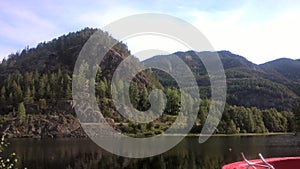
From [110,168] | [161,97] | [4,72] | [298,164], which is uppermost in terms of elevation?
[4,72]

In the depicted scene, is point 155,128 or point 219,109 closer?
point 155,128

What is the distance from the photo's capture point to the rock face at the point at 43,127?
120 m

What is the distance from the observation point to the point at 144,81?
607 ft

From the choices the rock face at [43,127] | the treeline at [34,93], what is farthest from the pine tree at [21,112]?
the treeline at [34,93]

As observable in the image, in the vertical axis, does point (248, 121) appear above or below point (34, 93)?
below

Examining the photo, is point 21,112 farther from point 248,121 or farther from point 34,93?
point 248,121

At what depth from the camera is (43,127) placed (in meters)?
125

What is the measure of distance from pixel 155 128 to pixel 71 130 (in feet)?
90.4

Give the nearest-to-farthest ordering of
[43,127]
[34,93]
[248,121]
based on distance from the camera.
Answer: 1. [43,127]
2. [248,121]
3. [34,93]

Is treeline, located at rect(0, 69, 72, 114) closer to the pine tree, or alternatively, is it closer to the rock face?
the pine tree

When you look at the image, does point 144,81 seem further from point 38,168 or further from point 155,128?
point 38,168

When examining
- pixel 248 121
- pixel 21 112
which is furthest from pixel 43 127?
pixel 248 121

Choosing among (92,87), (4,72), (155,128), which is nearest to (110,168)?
(155,128)

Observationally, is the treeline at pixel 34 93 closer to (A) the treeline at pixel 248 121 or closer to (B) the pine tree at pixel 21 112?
(B) the pine tree at pixel 21 112
